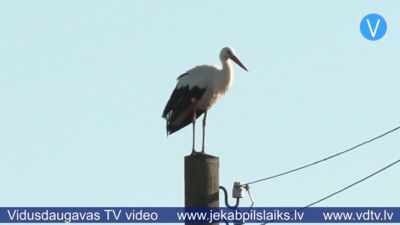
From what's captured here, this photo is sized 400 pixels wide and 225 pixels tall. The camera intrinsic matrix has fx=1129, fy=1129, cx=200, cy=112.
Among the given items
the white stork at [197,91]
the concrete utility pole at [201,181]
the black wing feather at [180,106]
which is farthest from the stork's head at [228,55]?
the concrete utility pole at [201,181]

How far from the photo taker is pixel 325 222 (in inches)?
360

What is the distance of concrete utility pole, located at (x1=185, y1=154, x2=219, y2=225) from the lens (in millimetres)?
7312

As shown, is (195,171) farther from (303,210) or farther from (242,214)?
(303,210)

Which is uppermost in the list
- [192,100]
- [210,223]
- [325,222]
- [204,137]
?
[192,100]

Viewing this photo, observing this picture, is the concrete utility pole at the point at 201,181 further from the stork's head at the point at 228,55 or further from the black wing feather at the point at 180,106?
the stork's head at the point at 228,55

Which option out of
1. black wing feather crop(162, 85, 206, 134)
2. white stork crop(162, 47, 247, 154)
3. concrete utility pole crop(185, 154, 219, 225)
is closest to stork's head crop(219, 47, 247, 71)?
white stork crop(162, 47, 247, 154)

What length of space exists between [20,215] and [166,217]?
1.54 meters

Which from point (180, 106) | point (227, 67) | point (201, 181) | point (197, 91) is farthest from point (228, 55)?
point (201, 181)

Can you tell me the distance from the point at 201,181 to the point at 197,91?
582 cm

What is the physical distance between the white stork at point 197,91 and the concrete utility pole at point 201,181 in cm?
517

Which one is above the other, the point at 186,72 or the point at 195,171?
the point at 186,72

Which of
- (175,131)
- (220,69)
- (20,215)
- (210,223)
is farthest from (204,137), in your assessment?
(210,223)

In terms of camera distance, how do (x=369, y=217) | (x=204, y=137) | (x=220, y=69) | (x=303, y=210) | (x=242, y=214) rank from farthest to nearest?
(x=220, y=69) → (x=204, y=137) → (x=369, y=217) → (x=303, y=210) → (x=242, y=214)


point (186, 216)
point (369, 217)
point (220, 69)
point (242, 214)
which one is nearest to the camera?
point (186, 216)
